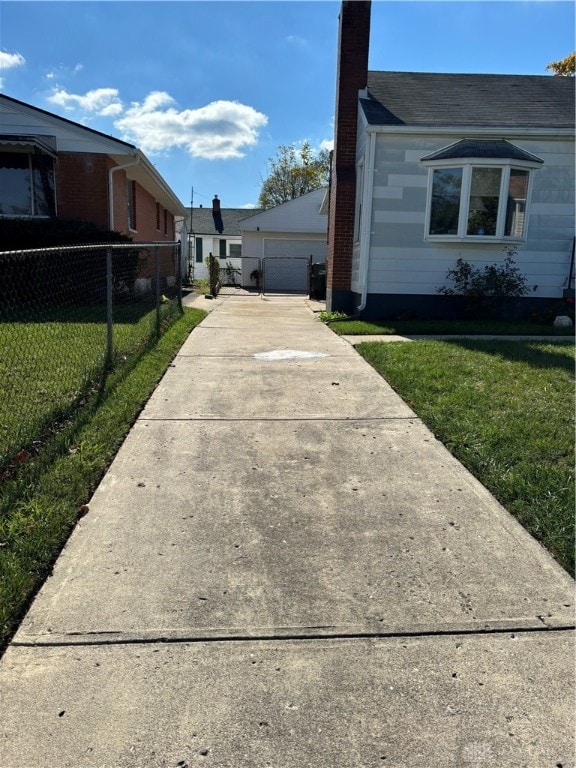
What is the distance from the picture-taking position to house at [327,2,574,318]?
10773 mm

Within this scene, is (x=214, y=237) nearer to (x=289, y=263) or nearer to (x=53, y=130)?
(x=289, y=263)

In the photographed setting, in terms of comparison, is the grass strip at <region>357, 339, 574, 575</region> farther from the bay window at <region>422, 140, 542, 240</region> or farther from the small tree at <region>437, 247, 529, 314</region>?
the bay window at <region>422, 140, 542, 240</region>

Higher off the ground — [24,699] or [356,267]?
[356,267]

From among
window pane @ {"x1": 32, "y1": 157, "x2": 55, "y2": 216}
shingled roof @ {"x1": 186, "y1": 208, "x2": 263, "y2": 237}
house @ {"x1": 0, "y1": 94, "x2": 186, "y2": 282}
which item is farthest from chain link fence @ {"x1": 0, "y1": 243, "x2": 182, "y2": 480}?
shingled roof @ {"x1": 186, "y1": 208, "x2": 263, "y2": 237}

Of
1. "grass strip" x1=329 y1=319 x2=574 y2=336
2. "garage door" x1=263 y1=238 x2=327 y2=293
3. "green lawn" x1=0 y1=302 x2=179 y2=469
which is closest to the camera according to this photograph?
"green lawn" x1=0 y1=302 x2=179 y2=469

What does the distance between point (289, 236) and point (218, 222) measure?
41.8 ft

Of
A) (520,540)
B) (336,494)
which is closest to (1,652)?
(336,494)

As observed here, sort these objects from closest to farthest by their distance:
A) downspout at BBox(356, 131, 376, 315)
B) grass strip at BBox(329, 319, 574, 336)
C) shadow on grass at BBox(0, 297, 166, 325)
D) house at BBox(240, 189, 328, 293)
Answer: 1. shadow on grass at BBox(0, 297, 166, 325)
2. grass strip at BBox(329, 319, 574, 336)
3. downspout at BBox(356, 131, 376, 315)
4. house at BBox(240, 189, 328, 293)

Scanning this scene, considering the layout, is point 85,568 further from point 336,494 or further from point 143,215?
point 143,215

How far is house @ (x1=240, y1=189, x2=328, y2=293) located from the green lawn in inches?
724

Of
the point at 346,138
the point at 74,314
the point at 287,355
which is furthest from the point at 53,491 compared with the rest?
the point at 346,138

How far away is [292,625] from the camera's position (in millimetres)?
2408

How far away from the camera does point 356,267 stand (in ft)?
39.3

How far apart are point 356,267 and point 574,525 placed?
30.9ft
